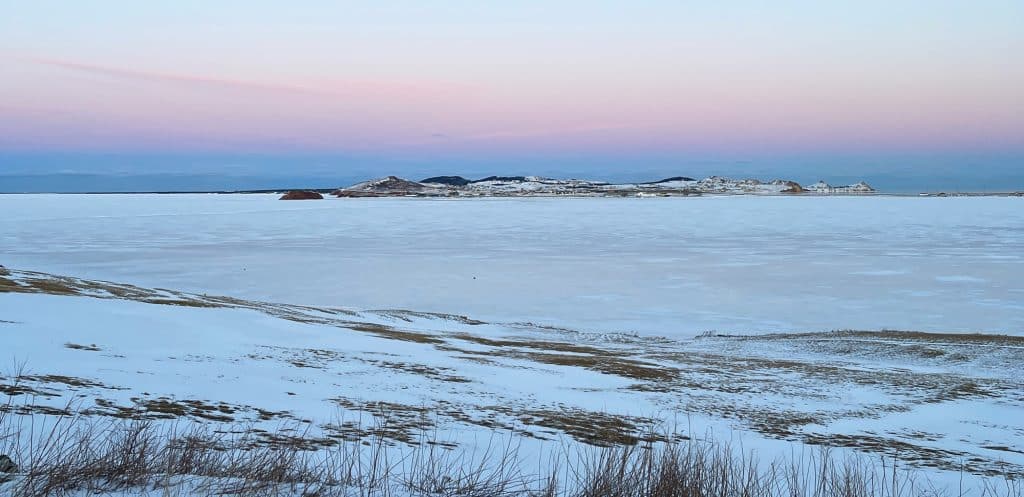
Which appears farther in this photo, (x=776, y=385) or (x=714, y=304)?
(x=714, y=304)

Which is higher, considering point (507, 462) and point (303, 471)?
point (303, 471)

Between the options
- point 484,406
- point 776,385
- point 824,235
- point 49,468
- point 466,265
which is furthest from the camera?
point 824,235

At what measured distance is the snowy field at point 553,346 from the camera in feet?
32.4

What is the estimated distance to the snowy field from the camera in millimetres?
9875

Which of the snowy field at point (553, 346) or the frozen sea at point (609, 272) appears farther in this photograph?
the frozen sea at point (609, 272)

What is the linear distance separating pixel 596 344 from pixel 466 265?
19445 millimetres

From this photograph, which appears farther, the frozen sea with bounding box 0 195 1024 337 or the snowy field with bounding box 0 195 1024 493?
the frozen sea with bounding box 0 195 1024 337

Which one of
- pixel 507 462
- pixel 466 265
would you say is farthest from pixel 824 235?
pixel 507 462

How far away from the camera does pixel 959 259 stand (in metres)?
39.4

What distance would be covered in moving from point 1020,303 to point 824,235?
3285 centimetres

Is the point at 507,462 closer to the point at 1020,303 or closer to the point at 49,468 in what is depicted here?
the point at 49,468

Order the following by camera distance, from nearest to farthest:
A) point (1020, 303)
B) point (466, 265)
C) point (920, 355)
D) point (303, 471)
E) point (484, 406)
Result: point (303, 471) < point (484, 406) < point (920, 355) < point (1020, 303) < point (466, 265)

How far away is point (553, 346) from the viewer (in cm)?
1927

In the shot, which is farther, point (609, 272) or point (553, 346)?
point (609, 272)
